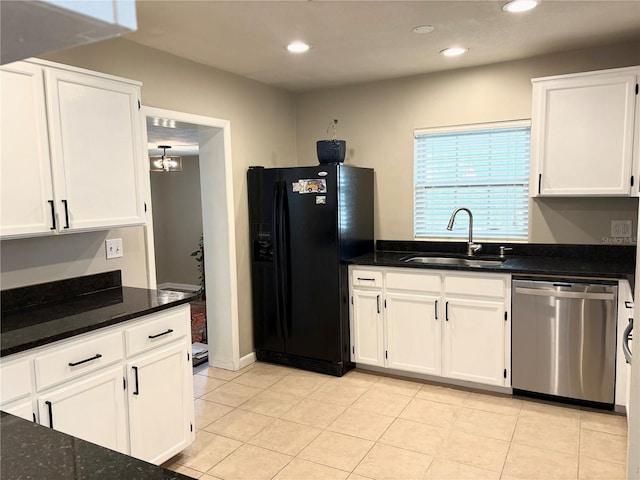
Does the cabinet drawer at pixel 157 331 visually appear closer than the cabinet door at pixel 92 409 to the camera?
No

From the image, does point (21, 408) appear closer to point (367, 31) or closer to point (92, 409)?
point (92, 409)

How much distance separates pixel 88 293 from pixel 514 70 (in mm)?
3397

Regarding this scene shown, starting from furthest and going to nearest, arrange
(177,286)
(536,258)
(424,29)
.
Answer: (177,286), (536,258), (424,29)

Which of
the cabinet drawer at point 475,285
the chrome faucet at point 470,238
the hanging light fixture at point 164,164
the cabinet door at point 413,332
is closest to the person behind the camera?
the cabinet drawer at point 475,285

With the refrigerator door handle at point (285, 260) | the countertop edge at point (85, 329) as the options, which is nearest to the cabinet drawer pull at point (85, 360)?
the countertop edge at point (85, 329)

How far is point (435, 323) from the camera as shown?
354cm

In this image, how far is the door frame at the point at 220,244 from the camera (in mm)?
3869

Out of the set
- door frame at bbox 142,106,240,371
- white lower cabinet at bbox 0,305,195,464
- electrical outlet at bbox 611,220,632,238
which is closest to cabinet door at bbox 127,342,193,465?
white lower cabinet at bbox 0,305,195,464

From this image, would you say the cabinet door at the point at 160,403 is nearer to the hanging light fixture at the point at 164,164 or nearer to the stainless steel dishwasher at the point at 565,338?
the stainless steel dishwasher at the point at 565,338

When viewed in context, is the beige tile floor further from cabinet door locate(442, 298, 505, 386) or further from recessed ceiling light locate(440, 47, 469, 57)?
recessed ceiling light locate(440, 47, 469, 57)

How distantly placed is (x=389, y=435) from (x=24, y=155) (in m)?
2.47

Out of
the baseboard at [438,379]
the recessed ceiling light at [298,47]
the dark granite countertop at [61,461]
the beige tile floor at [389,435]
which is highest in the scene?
the recessed ceiling light at [298,47]

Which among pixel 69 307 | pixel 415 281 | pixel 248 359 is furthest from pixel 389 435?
pixel 69 307

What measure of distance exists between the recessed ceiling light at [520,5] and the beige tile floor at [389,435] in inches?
96.2
